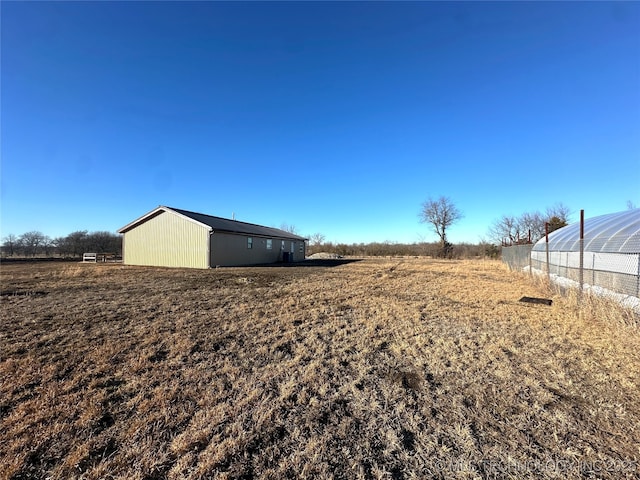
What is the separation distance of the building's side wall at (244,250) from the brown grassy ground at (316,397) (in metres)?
12.5

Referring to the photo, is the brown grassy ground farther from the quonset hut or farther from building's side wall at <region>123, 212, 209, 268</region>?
building's side wall at <region>123, 212, 209, 268</region>

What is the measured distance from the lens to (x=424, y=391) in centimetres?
304

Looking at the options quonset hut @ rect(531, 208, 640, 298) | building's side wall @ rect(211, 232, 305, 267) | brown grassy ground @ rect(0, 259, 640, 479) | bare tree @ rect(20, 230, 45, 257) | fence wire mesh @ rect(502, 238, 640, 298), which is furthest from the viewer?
bare tree @ rect(20, 230, 45, 257)

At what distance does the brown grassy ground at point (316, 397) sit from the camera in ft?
6.68

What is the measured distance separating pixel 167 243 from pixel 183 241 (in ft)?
4.88

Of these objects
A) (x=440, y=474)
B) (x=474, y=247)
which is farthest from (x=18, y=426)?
(x=474, y=247)

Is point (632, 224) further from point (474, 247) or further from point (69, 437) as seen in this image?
point (474, 247)

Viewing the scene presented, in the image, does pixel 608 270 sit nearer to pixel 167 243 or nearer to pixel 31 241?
pixel 167 243

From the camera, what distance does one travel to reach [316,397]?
2.91 meters

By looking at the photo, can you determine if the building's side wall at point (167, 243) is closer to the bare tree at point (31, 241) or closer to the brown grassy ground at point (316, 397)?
the brown grassy ground at point (316, 397)

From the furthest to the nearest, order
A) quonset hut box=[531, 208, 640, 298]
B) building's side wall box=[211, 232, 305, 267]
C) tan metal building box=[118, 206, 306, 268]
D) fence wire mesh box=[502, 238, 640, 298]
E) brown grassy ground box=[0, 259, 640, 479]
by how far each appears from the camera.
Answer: building's side wall box=[211, 232, 305, 267]
tan metal building box=[118, 206, 306, 268]
quonset hut box=[531, 208, 640, 298]
fence wire mesh box=[502, 238, 640, 298]
brown grassy ground box=[0, 259, 640, 479]

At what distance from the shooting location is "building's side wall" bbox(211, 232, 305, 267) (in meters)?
18.4

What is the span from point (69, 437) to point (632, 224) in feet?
38.7

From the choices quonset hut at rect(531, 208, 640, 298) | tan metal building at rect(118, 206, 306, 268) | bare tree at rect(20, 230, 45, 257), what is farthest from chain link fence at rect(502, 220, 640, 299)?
bare tree at rect(20, 230, 45, 257)
